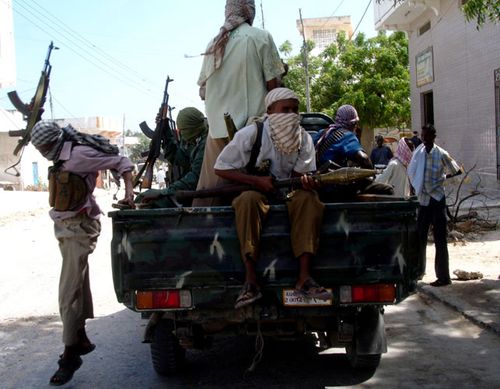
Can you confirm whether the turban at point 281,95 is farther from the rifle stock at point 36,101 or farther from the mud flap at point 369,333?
the rifle stock at point 36,101

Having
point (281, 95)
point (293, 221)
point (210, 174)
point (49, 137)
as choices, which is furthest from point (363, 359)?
point (49, 137)

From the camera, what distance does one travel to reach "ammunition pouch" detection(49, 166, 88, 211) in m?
4.34

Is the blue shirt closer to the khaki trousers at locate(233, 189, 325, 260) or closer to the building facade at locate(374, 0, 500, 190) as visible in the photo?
the khaki trousers at locate(233, 189, 325, 260)

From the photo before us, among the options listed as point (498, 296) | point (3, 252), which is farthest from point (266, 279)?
point (3, 252)

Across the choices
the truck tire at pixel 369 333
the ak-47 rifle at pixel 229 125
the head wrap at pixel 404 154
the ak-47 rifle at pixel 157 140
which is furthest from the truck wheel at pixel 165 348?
the head wrap at pixel 404 154

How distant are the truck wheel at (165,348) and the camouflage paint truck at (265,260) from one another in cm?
53

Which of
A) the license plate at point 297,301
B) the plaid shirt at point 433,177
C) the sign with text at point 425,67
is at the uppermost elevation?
the sign with text at point 425,67

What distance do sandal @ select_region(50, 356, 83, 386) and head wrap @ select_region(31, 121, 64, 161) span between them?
56.4 inches

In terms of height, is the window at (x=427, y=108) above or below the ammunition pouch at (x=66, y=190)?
above

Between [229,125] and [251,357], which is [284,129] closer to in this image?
[229,125]

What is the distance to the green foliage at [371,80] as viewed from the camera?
89.2ft

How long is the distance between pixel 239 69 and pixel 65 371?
256cm

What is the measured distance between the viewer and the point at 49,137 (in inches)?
169

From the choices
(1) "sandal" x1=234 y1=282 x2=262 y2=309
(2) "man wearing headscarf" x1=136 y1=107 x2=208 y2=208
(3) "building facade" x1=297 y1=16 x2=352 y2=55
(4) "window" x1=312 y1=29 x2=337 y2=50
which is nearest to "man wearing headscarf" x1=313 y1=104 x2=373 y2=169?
(2) "man wearing headscarf" x1=136 y1=107 x2=208 y2=208
